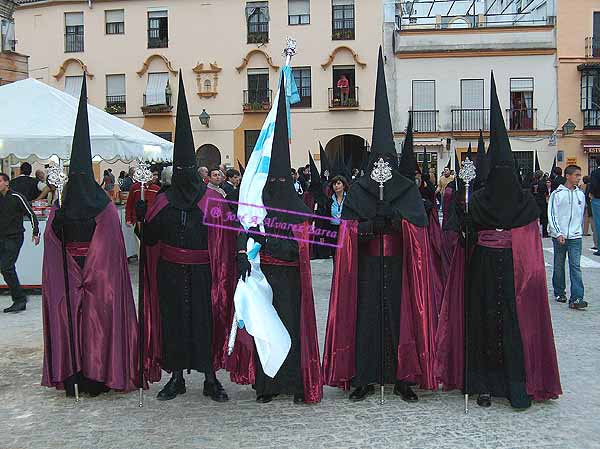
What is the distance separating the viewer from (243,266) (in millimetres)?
5742

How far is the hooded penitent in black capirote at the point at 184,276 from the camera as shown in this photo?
6086 mm

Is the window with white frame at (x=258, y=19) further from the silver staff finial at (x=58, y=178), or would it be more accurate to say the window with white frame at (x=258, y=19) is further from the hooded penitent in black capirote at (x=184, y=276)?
the hooded penitent in black capirote at (x=184, y=276)

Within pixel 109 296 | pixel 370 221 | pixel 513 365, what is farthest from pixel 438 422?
pixel 109 296

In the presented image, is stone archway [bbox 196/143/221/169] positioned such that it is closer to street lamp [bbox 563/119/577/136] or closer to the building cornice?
the building cornice

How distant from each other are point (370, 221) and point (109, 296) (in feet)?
8.10

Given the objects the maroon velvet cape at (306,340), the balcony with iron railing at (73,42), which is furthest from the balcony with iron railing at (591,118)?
the maroon velvet cape at (306,340)

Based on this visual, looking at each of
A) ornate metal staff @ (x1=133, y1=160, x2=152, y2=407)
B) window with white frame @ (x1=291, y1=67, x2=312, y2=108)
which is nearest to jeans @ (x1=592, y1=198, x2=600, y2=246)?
ornate metal staff @ (x1=133, y1=160, x2=152, y2=407)

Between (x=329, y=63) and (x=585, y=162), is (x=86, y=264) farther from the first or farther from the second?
(x=585, y=162)

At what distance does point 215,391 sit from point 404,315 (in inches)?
72.3

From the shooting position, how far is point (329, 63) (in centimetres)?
3206

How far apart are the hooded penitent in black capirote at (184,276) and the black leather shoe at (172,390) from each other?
5.7 inches

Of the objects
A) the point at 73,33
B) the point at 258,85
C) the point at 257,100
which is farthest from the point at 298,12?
the point at 73,33

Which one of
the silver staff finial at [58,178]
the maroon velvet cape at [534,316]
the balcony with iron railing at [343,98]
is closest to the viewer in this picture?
the maroon velvet cape at [534,316]

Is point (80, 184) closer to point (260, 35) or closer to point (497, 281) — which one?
point (497, 281)
